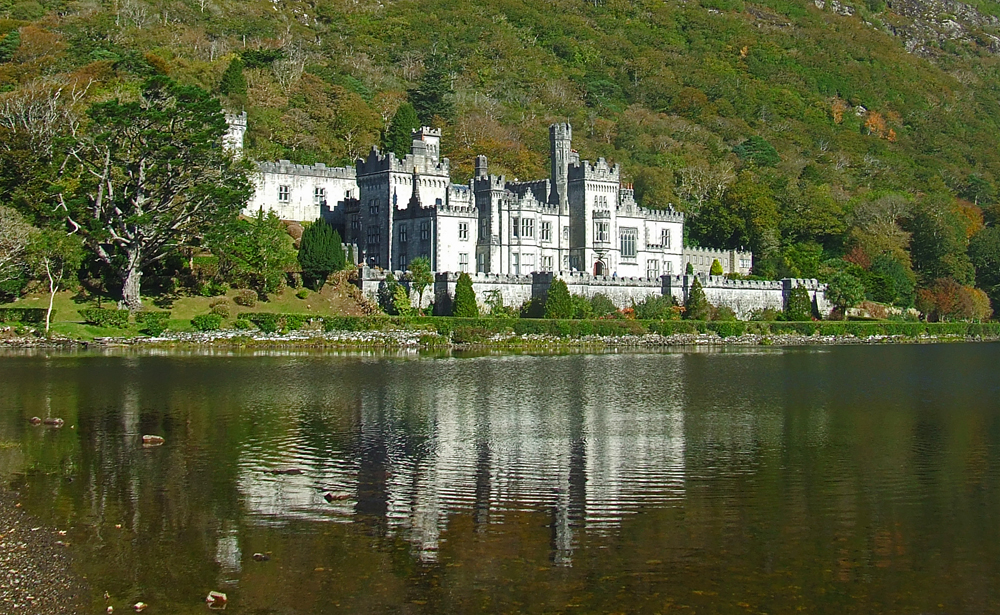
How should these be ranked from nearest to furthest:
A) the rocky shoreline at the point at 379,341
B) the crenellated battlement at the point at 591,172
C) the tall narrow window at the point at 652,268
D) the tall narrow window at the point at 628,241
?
the rocky shoreline at the point at 379,341, the crenellated battlement at the point at 591,172, the tall narrow window at the point at 628,241, the tall narrow window at the point at 652,268

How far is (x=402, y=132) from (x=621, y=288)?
26.2 m

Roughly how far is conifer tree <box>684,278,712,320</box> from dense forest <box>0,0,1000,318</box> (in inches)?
581

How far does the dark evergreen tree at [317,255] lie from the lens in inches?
2827

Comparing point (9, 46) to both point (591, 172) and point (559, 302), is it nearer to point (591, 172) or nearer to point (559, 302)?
point (591, 172)

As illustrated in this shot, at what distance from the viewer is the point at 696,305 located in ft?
265

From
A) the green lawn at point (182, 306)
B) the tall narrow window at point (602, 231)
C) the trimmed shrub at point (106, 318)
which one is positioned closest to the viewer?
the green lawn at point (182, 306)

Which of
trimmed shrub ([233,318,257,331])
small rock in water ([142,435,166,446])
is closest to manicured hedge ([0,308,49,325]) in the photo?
trimmed shrub ([233,318,257,331])

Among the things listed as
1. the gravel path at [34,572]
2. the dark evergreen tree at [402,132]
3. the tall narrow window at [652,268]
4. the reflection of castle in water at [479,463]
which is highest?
the dark evergreen tree at [402,132]

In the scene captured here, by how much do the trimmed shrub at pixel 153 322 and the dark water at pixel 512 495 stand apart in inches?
776

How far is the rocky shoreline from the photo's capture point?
59.5 metres

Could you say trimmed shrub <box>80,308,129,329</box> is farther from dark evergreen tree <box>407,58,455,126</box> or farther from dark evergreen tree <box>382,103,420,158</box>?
dark evergreen tree <box>407,58,455,126</box>

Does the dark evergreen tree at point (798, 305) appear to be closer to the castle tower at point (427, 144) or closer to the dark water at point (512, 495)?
the castle tower at point (427, 144)

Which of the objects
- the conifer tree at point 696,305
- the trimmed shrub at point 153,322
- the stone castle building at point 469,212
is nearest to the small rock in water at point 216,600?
the trimmed shrub at point 153,322

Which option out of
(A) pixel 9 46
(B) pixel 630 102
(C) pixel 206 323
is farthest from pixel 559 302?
(B) pixel 630 102
